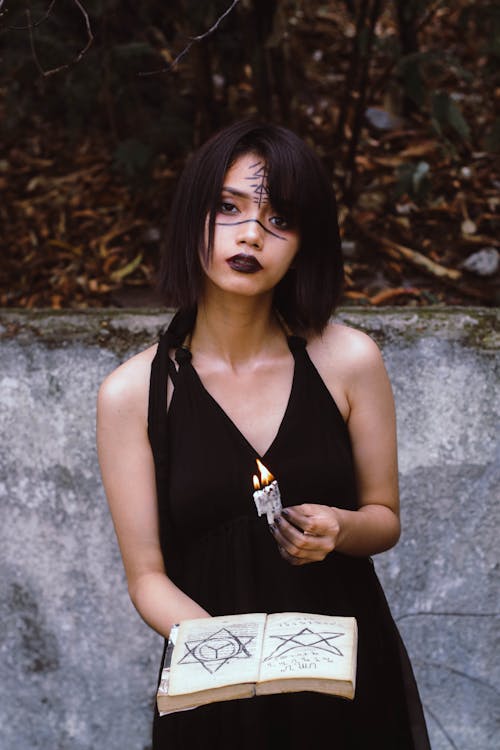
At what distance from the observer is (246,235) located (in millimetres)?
1797

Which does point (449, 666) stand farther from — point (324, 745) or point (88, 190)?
point (88, 190)

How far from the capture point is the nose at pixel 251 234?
180cm

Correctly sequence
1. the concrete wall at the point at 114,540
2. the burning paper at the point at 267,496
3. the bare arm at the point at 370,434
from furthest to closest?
the concrete wall at the point at 114,540 < the bare arm at the point at 370,434 < the burning paper at the point at 267,496

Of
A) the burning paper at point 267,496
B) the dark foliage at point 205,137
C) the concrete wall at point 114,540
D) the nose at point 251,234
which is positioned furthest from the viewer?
the dark foliage at point 205,137

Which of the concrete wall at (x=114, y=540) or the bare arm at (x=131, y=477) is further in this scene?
the concrete wall at (x=114, y=540)

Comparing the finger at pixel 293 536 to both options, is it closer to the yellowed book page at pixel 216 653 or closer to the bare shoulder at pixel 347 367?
the yellowed book page at pixel 216 653

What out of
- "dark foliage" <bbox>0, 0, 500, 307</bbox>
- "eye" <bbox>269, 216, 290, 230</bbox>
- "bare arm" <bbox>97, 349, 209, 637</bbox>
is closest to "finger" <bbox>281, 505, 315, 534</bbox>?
"bare arm" <bbox>97, 349, 209, 637</bbox>

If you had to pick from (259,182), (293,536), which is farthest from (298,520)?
(259,182)

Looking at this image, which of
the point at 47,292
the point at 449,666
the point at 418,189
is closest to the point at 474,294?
the point at 418,189

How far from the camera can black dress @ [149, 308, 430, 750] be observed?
1840mm

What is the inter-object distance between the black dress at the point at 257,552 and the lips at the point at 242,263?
0.81 ft

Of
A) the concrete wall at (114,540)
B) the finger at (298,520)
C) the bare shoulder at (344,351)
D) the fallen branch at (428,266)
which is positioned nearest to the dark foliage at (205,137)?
the fallen branch at (428,266)

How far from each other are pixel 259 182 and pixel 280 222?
10cm

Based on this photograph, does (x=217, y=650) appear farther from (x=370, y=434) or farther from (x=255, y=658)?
(x=370, y=434)
